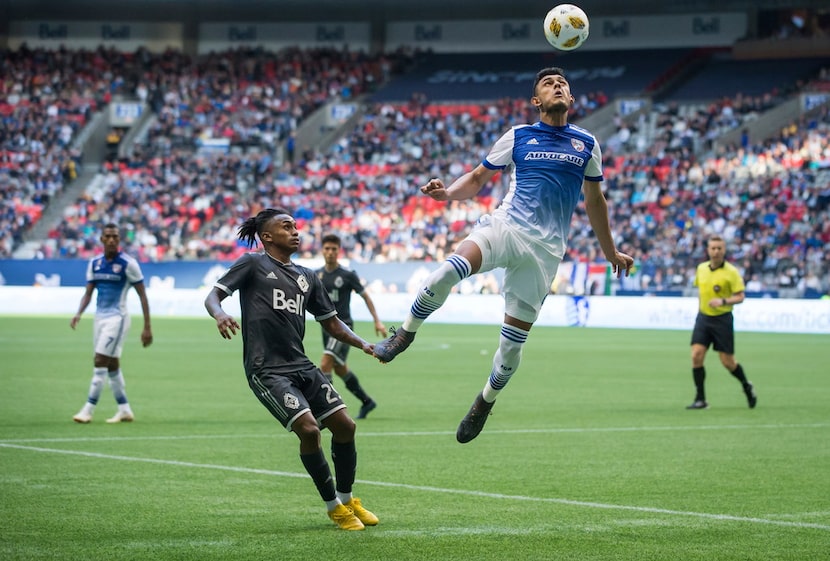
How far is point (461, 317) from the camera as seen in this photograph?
137 ft

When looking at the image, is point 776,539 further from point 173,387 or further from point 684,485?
point 173,387

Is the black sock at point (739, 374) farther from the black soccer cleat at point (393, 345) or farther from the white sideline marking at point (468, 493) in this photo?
the black soccer cleat at point (393, 345)

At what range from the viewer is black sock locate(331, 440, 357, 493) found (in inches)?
360

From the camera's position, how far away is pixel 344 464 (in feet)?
30.1

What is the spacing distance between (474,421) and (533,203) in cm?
174

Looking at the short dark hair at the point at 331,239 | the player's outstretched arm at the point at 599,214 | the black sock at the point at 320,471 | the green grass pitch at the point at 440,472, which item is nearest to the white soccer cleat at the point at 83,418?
the green grass pitch at the point at 440,472

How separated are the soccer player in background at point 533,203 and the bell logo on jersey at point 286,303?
0.81 meters

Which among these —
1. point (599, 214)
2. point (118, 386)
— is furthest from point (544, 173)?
point (118, 386)

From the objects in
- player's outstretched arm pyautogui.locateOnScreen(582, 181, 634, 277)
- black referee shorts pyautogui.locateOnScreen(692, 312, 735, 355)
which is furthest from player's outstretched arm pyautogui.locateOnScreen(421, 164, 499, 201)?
black referee shorts pyautogui.locateOnScreen(692, 312, 735, 355)

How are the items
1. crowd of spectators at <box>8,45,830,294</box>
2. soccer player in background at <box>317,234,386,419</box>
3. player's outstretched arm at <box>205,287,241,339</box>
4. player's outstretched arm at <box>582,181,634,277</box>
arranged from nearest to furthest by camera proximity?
player's outstretched arm at <box>205,287,241,339</box>, player's outstretched arm at <box>582,181,634,277</box>, soccer player in background at <box>317,234,386,419</box>, crowd of spectators at <box>8,45,830,294</box>

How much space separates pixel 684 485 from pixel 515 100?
154ft

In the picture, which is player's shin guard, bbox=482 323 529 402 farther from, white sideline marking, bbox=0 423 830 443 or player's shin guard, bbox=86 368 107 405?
player's shin guard, bbox=86 368 107 405

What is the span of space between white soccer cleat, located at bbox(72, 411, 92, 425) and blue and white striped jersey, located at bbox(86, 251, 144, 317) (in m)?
1.26

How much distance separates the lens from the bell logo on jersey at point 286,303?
352 inches
